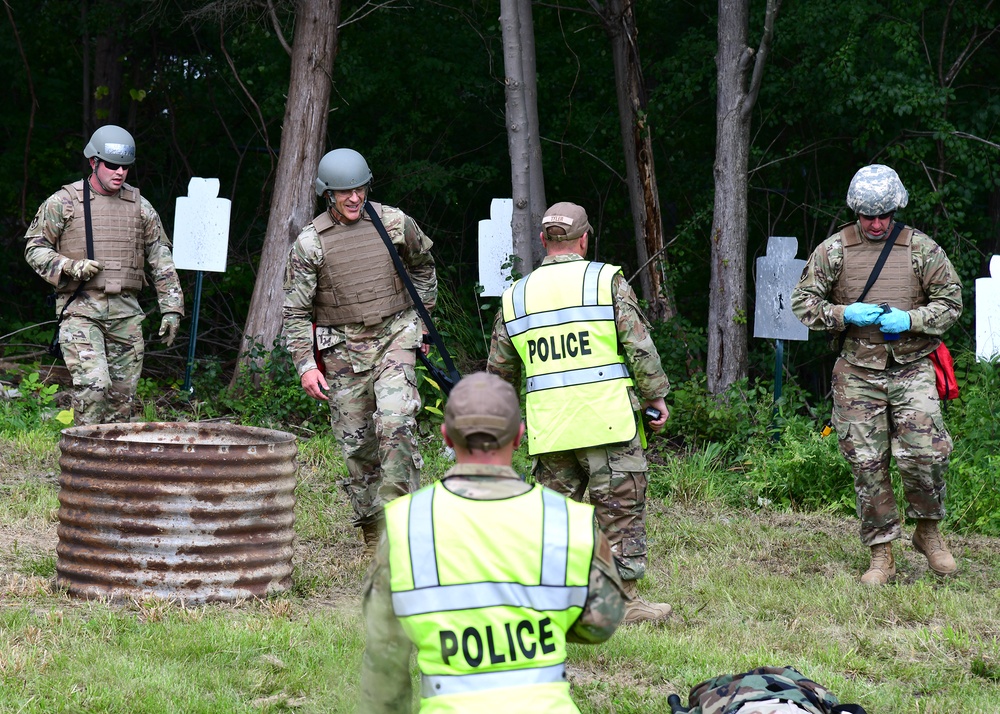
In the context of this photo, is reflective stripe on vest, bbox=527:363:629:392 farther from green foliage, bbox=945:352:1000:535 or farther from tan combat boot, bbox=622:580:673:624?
green foliage, bbox=945:352:1000:535

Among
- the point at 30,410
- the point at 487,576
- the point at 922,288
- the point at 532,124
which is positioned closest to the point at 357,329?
the point at 922,288

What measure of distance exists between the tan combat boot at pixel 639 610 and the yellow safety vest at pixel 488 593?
9.68 ft

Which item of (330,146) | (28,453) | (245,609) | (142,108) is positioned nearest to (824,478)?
(245,609)

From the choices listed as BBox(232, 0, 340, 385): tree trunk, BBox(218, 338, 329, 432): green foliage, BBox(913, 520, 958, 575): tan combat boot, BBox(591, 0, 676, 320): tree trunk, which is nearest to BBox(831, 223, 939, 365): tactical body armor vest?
BBox(913, 520, 958, 575): tan combat boot

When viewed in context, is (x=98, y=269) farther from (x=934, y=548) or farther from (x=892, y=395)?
(x=934, y=548)

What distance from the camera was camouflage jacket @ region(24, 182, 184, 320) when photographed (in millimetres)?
7600

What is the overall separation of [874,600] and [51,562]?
430 centimetres

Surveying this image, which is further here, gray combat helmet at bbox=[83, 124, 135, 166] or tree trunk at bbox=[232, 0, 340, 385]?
tree trunk at bbox=[232, 0, 340, 385]

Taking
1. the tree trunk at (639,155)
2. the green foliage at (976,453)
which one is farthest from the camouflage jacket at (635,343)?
the tree trunk at (639,155)

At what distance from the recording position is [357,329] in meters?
6.39

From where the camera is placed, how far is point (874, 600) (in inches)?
233

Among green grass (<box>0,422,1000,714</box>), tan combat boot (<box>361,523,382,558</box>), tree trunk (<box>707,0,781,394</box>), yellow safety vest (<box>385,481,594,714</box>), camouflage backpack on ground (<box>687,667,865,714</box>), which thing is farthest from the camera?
tree trunk (<box>707,0,781,394</box>)

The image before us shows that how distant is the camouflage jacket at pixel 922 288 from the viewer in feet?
20.0

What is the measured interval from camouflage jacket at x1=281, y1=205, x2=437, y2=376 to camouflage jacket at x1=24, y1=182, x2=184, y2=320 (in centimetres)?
191
